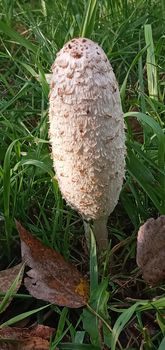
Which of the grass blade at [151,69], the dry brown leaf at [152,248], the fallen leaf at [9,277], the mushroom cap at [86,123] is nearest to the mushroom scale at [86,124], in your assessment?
the mushroom cap at [86,123]

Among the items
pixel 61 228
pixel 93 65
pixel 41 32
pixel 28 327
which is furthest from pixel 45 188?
pixel 41 32

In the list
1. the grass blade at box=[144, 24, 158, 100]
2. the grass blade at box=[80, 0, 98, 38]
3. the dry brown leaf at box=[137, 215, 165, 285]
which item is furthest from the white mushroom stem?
the grass blade at box=[80, 0, 98, 38]

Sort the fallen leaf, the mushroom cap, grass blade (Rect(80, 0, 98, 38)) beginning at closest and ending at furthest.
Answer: the mushroom cap < the fallen leaf < grass blade (Rect(80, 0, 98, 38))

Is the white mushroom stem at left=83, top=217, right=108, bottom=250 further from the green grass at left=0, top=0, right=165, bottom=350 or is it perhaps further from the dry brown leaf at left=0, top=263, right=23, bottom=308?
the dry brown leaf at left=0, top=263, right=23, bottom=308

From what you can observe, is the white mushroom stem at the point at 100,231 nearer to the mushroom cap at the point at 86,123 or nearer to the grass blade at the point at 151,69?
the mushroom cap at the point at 86,123

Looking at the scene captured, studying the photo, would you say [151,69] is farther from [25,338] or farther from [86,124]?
[25,338]

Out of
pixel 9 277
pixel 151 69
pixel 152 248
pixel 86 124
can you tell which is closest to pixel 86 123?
pixel 86 124
